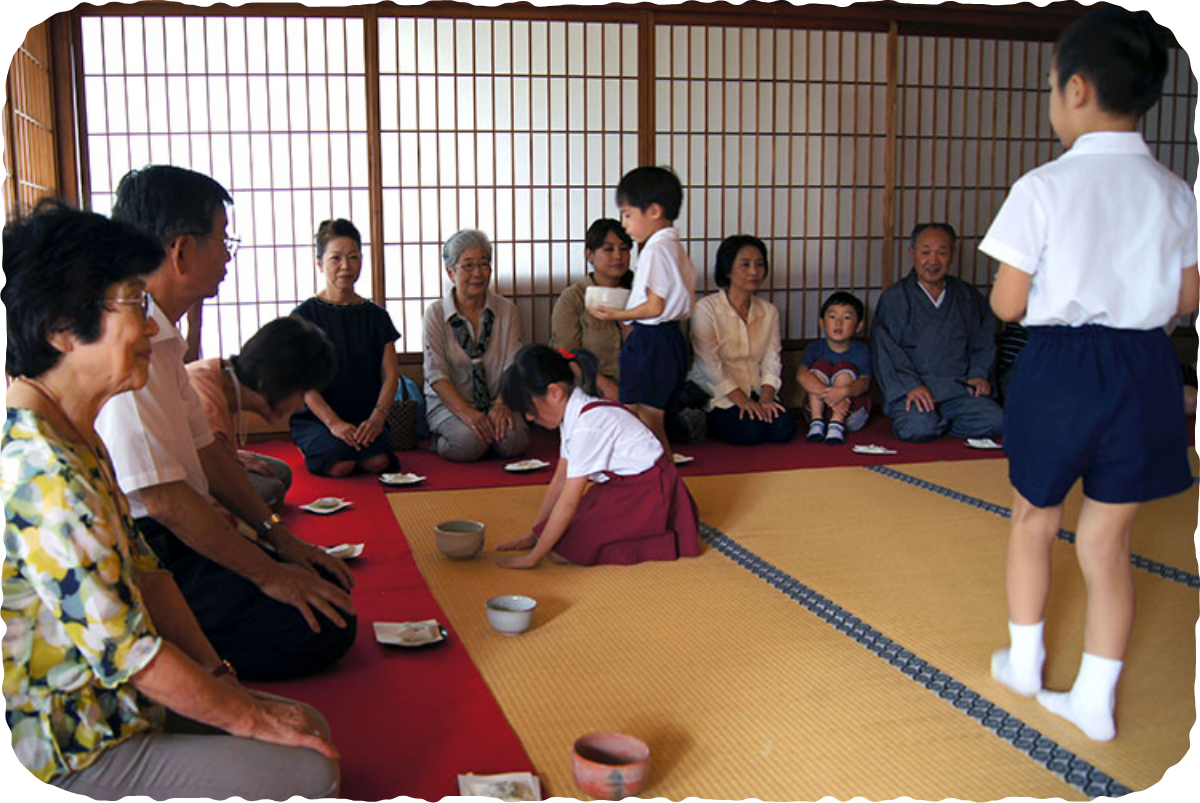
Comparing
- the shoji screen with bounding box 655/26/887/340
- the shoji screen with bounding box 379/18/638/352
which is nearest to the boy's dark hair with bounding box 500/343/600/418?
the shoji screen with bounding box 379/18/638/352

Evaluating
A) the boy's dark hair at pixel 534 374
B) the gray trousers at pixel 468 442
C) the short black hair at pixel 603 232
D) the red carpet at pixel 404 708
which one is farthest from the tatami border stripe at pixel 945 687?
the short black hair at pixel 603 232

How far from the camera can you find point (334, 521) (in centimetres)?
386

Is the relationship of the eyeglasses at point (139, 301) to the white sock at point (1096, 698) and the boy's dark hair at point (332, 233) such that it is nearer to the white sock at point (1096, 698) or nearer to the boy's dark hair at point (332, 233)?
the white sock at point (1096, 698)

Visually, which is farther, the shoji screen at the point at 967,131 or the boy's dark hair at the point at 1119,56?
the shoji screen at the point at 967,131

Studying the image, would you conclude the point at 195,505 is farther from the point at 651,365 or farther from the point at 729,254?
the point at 729,254

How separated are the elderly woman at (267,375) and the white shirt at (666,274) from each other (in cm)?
168

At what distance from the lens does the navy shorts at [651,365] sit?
4562mm

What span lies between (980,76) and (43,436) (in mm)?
6297

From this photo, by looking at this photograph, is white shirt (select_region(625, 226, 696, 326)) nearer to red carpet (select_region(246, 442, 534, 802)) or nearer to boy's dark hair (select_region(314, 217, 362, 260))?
boy's dark hair (select_region(314, 217, 362, 260))

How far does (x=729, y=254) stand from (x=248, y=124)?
2671mm

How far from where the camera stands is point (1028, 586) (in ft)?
7.52

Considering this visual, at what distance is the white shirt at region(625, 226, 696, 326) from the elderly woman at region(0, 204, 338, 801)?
299cm

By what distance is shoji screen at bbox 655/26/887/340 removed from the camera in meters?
6.12

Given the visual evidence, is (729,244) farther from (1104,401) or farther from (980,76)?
(1104,401)
